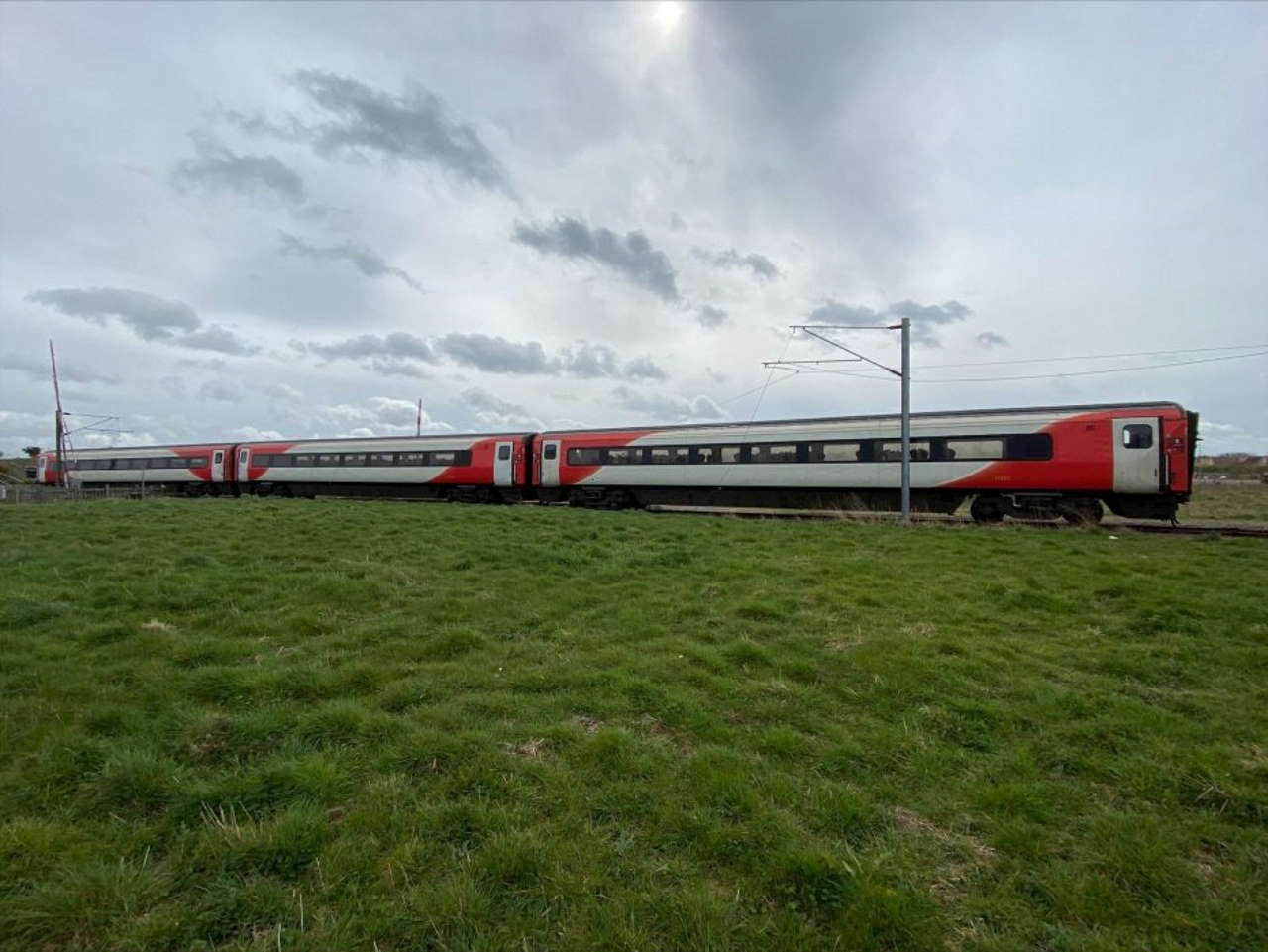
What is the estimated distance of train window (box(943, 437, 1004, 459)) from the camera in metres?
17.2

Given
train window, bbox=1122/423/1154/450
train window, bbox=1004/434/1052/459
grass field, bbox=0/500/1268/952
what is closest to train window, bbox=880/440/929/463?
train window, bbox=1004/434/1052/459

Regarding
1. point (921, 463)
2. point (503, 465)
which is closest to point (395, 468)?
point (503, 465)

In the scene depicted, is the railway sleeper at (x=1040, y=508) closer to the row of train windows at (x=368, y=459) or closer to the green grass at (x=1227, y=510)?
the green grass at (x=1227, y=510)

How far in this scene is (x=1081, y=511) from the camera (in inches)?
658

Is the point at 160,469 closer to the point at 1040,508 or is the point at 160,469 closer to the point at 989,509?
the point at 989,509

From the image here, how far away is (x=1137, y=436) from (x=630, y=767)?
57.2 feet

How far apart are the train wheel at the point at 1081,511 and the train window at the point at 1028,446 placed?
1437 millimetres

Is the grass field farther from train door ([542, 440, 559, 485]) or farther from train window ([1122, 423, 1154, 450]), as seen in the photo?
train door ([542, 440, 559, 485])

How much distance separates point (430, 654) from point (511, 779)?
2.50 metres

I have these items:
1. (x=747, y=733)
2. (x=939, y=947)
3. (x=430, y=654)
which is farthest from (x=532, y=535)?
(x=939, y=947)

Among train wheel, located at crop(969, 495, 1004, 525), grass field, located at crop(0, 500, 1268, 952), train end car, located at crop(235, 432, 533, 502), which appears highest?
train end car, located at crop(235, 432, 533, 502)

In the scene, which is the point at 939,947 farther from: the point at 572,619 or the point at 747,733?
the point at 572,619

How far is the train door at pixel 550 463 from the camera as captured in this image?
25469 millimetres

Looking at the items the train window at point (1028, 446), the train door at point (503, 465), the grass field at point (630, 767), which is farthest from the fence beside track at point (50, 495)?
the train window at point (1028, 446)
